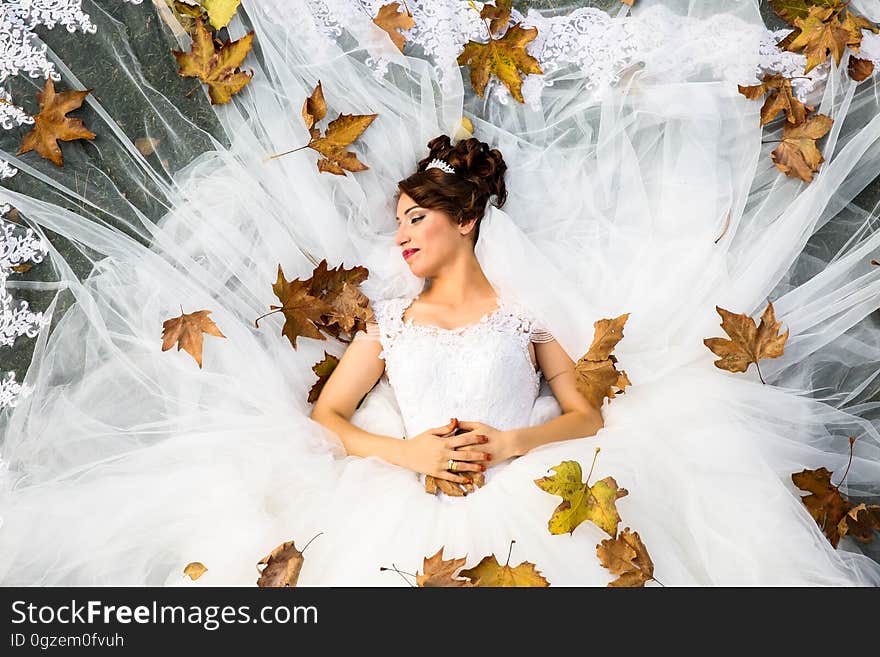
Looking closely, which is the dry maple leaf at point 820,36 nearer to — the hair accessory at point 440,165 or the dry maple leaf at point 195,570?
the hair accessory at point 440,165

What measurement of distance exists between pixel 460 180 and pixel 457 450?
904 mm

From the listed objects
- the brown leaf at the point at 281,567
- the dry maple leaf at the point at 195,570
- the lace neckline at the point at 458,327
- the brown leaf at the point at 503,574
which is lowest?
the brown leaf at the point at 503,574

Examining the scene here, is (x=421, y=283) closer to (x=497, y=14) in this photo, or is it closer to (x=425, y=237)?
(x=425, y=237)

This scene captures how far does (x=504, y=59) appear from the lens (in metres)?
2.98

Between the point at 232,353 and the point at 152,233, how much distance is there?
486 mm

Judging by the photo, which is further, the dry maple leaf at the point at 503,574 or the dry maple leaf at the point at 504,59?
the dry maple leaf at the point at 504,59

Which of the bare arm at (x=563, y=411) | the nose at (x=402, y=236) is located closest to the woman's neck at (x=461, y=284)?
the nose at (x=402, y=236)

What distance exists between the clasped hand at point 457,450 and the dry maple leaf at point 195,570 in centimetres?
70

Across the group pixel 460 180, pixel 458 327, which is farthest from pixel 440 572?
pixel 460 180

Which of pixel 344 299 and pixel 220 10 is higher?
pixel 220 10

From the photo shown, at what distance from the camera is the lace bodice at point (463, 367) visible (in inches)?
108

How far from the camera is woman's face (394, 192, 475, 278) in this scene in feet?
9.41

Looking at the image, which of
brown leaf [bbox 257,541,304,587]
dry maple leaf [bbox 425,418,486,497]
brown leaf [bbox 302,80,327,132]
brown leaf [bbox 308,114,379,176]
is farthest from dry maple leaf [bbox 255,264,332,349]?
brown leaf [bbox 257,541,304,587]
